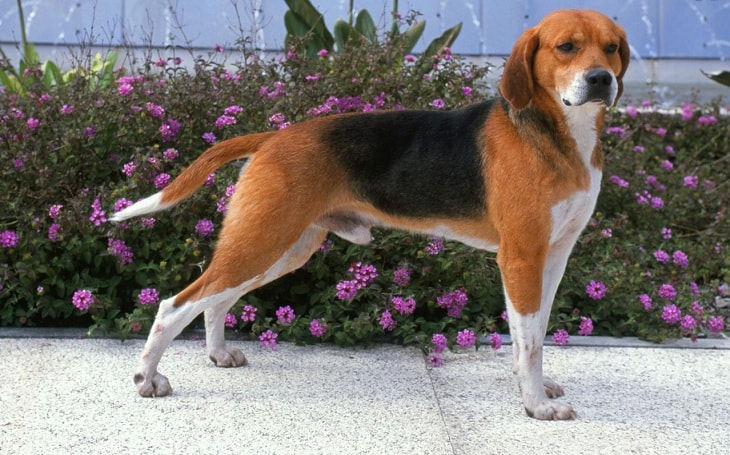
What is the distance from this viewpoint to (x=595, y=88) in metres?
3.38

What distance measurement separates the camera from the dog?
3.65 metres

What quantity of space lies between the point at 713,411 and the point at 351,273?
1.87 metres

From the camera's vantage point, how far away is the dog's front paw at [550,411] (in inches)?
147

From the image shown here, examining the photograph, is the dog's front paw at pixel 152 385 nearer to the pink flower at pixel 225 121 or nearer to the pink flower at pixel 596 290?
the pink flower at pixel 225 121

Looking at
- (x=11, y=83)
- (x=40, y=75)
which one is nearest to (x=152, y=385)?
(x=40, y=75)

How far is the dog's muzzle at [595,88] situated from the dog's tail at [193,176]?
1375 millimetres

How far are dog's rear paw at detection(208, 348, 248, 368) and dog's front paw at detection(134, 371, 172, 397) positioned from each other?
414 millimetres

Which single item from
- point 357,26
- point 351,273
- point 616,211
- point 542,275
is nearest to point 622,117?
point 616,211

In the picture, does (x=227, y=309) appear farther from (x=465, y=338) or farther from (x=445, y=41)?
(x=445, y=41)

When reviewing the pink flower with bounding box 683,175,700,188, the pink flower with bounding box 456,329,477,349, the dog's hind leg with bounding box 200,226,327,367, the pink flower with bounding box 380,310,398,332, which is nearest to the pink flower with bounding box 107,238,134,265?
the dog's hind leg with bounding box 200,226,327,367

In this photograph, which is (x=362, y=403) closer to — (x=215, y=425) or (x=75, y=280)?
(x=215, y=425)

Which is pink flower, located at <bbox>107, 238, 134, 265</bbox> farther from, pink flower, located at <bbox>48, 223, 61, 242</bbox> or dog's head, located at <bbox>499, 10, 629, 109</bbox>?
dog's head, located at <bbox>499, 10, 629, 109</bbox>

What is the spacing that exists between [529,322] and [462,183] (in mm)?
653

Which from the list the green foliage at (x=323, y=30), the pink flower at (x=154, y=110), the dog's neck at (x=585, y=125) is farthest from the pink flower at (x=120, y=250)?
the green foliage at (x=323, y=30)
